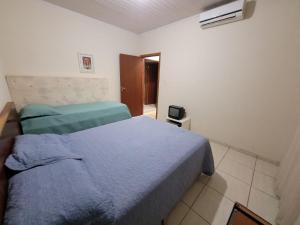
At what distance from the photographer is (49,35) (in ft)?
8.25

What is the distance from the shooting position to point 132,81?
4035 millimetres

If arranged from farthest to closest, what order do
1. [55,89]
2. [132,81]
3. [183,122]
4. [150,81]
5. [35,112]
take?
[150,81] < [132,81] < [183,122] < [55,89] < [35,112]

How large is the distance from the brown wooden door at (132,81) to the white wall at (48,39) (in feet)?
1.78

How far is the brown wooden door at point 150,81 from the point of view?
6055 millimetres

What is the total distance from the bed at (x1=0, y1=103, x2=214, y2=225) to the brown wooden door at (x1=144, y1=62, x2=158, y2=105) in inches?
185

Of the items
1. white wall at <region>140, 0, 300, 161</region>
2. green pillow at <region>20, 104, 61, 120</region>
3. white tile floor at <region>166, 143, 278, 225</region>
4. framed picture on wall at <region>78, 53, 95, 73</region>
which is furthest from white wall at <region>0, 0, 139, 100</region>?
white tile floor at <region>166, 143, 278, 225</region>

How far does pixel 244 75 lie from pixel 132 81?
2.84 m

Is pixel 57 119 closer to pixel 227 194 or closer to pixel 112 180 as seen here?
pixel 112 180

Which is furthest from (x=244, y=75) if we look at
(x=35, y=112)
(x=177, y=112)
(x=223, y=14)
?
(x=35, y=112)

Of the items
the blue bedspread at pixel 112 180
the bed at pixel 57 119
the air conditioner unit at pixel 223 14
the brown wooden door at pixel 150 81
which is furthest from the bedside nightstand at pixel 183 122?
the brown wooden door at pixel 150 81

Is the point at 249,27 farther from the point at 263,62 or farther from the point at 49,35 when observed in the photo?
the point at 49,35

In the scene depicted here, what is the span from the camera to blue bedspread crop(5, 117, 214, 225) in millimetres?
625

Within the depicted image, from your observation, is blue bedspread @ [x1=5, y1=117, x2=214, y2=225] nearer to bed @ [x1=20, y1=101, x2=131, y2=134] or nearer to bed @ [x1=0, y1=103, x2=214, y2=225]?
bed @ [x1=0, y1=103, x2=214, y2=225]

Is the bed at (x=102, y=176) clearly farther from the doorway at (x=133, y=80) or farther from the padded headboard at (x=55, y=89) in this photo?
the doorway at (x=133, y=80)
